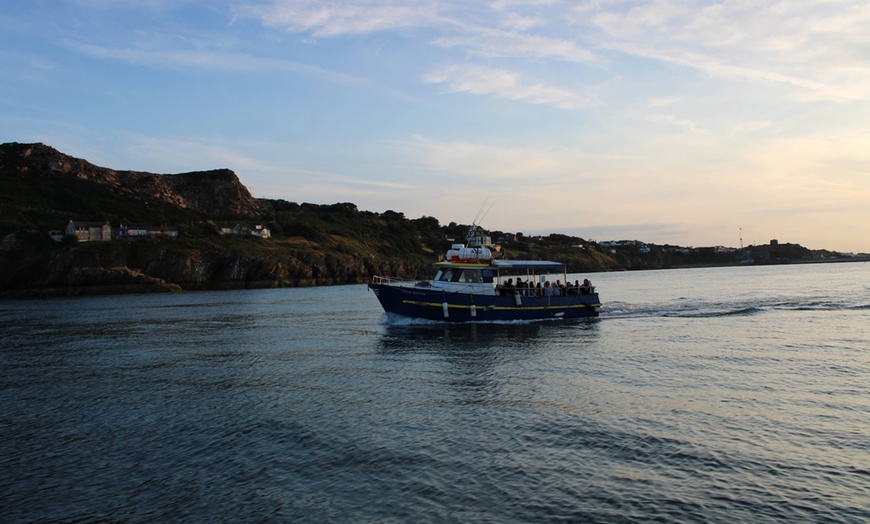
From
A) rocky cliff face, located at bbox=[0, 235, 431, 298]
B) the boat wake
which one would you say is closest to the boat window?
the boat wake

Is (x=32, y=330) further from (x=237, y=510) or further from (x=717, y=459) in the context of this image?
(x=717, y=459)

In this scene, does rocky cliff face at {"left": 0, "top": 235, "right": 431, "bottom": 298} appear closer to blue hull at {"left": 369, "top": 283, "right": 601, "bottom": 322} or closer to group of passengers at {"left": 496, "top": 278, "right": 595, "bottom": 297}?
blue hull at {"left": 369, "top": 283, "right": 601, "bottom": 322}

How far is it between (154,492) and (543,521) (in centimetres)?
873

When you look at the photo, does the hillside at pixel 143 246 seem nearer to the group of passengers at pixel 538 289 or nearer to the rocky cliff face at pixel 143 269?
the rocky cliff face at pixel 143 269

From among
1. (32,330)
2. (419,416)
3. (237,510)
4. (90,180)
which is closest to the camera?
(237,510)

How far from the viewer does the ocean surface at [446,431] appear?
493 inches

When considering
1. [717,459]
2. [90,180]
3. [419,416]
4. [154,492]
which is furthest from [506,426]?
[90,180]

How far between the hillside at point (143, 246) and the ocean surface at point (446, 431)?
79982 mm

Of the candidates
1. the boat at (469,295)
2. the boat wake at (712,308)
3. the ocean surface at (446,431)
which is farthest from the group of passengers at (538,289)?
the ocean surface at (446,431)

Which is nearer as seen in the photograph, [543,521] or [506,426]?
[543,521]

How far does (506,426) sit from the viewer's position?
1800 cm

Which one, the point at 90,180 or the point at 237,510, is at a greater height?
the point at 90,180

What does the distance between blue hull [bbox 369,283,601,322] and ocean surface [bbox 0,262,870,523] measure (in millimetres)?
10211

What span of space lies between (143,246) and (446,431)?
118 m
